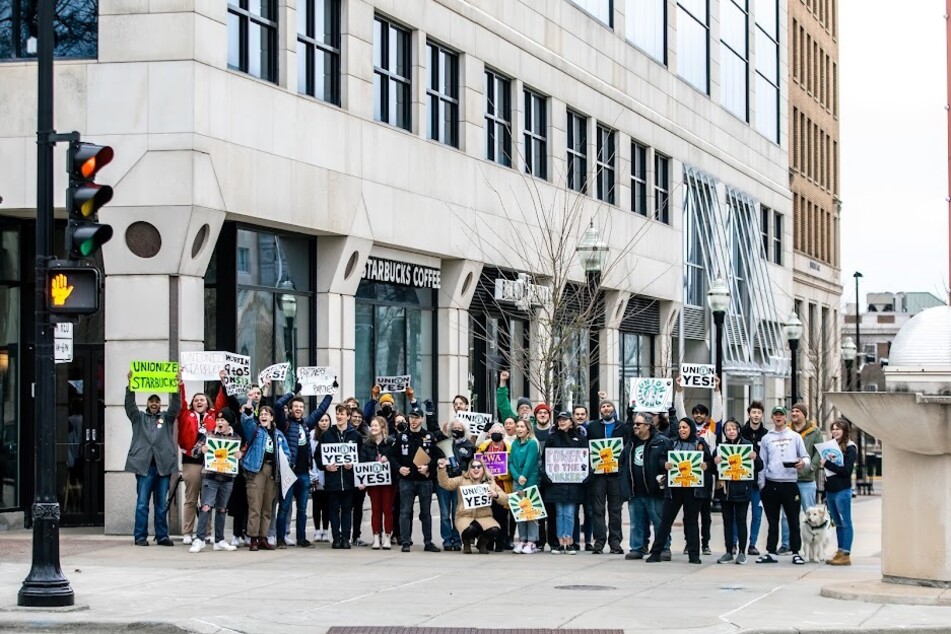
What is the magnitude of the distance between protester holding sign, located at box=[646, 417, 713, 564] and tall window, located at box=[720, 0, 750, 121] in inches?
1251

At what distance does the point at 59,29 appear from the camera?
2417cm

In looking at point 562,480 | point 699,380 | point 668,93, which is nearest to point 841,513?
point 562,480

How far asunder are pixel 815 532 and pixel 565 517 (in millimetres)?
3202

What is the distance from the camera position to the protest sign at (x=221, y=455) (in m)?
21.1

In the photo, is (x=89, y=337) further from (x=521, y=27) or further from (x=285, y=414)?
(x=521, y=27)

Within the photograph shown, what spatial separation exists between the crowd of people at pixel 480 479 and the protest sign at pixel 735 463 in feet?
0.24

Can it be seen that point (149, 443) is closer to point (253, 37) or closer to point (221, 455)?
point (221, 455)

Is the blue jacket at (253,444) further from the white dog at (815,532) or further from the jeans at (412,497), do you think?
the white dog at (815,532)

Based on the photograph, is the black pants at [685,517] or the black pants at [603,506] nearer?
the black pants at [685,517]

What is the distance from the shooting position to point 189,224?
76.9ft

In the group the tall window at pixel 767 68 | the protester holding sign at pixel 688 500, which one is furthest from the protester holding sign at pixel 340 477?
the tall window at pixel 767 68

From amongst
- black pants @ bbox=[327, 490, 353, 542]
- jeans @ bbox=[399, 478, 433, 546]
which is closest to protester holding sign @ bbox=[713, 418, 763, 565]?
jeans @ bbox=[399, 478, 433, 546]

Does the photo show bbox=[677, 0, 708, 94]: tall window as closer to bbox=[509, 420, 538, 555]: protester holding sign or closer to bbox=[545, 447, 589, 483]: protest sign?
bbox=[545, 447, 589, 483]: protest sign

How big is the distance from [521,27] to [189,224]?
519 inches
